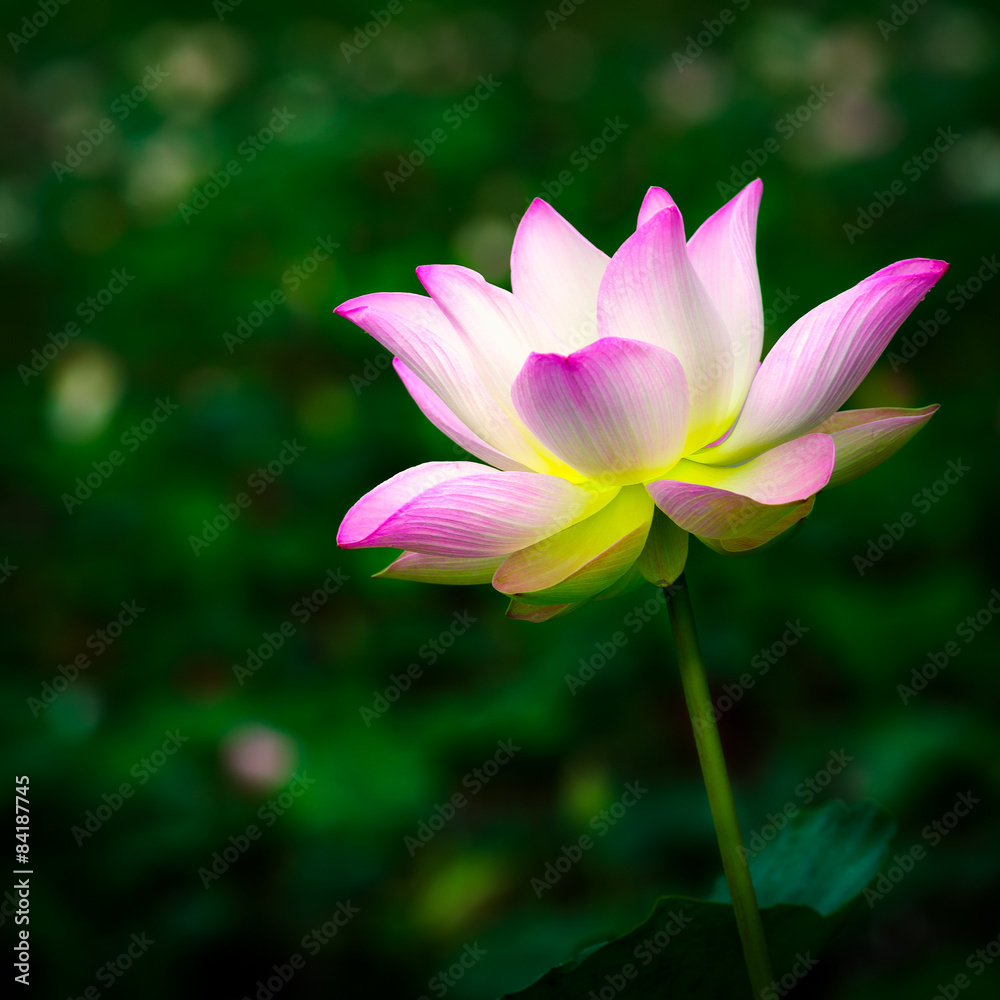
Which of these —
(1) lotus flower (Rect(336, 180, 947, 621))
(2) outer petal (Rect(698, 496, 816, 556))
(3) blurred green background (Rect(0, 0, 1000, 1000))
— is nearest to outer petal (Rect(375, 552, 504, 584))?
(1) lotus flower (Rect(336, 180, 947, 621))

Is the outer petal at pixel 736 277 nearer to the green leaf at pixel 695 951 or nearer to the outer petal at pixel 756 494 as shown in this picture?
the outer petal at pixel 756 494

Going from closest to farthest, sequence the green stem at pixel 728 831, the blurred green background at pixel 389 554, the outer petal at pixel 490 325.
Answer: the green stem at pixel 728 831 → the outer petal at pixel 490 325 → the blurred green background at pixel 389 554

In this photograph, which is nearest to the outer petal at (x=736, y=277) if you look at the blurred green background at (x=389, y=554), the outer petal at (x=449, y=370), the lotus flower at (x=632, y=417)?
the lotus flower at (x=632, y=417)

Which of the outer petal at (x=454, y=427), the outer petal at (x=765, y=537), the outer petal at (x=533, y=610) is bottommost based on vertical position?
the outer petal at (x=765, y=537)

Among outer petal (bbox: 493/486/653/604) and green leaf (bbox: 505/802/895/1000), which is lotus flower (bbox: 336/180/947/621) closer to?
outer petal (bbox: 493/486/653/604)

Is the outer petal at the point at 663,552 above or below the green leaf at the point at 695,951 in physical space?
above

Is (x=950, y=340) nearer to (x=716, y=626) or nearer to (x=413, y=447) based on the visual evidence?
(x=716, y=626)
